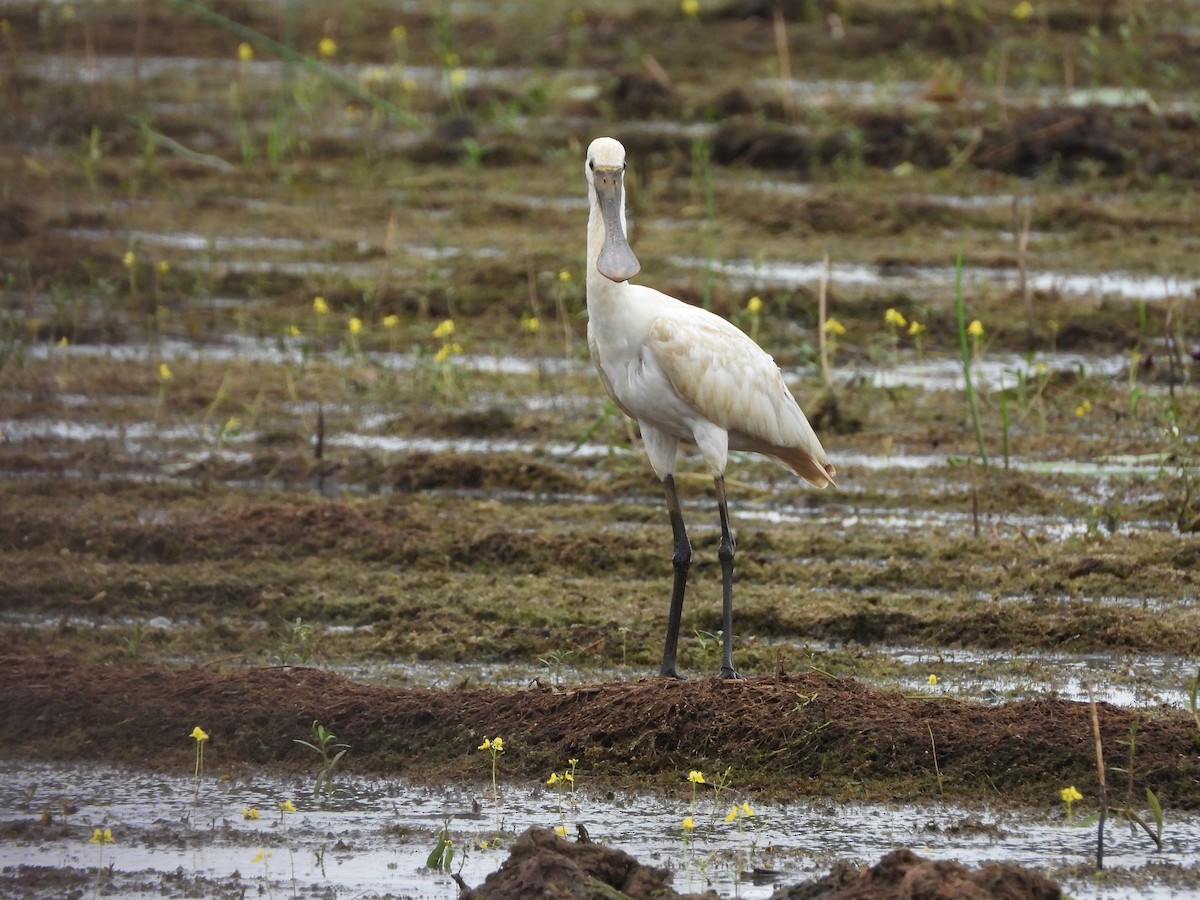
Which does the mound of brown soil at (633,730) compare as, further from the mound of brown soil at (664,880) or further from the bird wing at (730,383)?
the bird wing at (730,383)

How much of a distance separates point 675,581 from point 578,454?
2786 mm

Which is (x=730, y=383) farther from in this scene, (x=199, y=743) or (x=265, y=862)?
(x=265, y=862)

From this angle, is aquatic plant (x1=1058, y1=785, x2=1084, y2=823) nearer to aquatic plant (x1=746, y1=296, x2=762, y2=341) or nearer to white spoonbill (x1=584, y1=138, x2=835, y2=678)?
white spoonbill (x1=584, y1=138, x2=835, y2=678)

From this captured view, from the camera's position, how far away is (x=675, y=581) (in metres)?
6.66

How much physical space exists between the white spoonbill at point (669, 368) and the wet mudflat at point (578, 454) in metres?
0.54

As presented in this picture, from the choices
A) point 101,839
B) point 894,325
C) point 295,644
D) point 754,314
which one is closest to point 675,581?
point 295,644

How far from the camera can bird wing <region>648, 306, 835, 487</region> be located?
261 inches

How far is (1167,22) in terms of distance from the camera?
16.8 m

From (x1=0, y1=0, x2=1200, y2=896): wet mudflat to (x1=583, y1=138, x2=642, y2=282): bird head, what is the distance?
145 cm

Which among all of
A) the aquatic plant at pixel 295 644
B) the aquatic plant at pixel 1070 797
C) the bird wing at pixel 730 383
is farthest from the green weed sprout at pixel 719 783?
the aquatic plant at pixel 295 644

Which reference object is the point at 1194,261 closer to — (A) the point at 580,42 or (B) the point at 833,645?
(B) the point at 833,645

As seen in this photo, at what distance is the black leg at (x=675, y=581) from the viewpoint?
260 inches

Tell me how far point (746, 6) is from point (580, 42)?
1.64 meters

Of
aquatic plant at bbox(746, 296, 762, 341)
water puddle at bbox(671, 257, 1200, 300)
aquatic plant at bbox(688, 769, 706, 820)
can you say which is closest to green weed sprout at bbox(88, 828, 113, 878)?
aquatic plant at bbox(688, 769, 706, 820)
